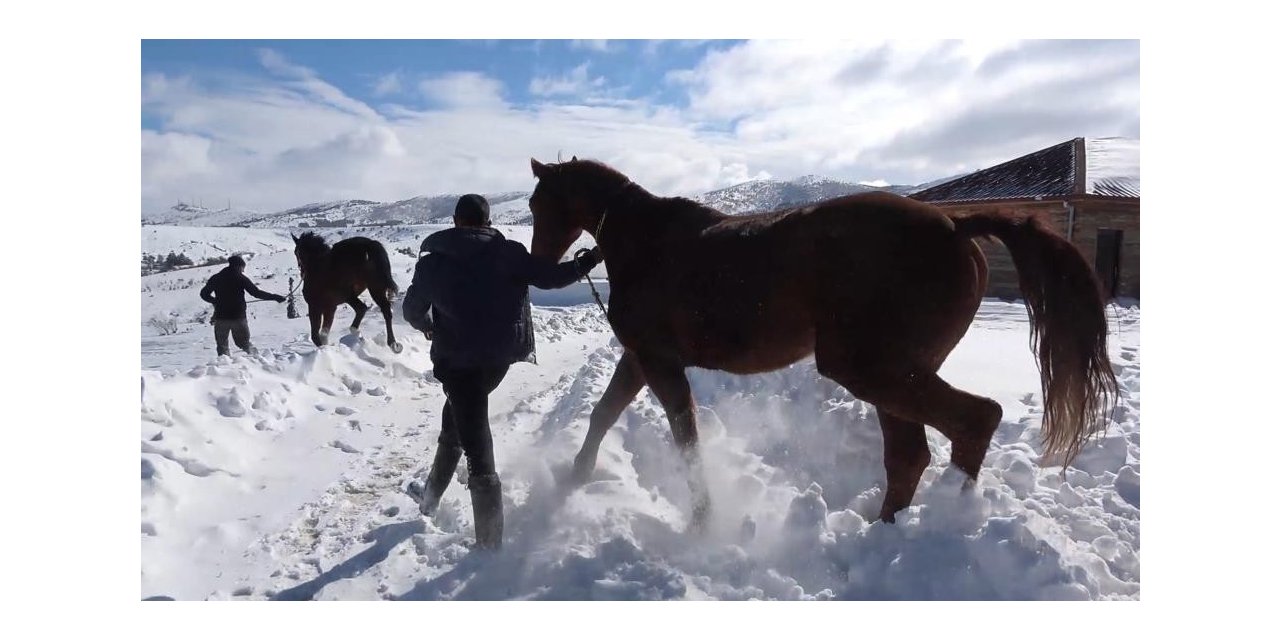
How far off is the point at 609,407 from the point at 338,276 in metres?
4.89

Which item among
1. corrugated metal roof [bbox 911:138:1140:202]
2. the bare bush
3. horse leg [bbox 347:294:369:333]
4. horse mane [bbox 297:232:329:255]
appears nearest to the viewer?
corrugated metal roof [bbox 911:138:1140:202]

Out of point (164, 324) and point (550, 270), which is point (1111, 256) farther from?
point (164, 324)

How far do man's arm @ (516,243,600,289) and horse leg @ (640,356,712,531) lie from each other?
512 mm

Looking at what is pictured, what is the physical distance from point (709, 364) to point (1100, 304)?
1.47 meters

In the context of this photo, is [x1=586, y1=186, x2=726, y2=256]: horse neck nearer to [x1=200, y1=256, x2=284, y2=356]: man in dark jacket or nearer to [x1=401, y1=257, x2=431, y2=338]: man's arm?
[x1=401, y1=257, x2=431, y2=338]: man's arm

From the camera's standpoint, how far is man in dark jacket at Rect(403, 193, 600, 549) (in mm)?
2572

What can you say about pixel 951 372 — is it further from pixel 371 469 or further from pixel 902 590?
pixel 371 469

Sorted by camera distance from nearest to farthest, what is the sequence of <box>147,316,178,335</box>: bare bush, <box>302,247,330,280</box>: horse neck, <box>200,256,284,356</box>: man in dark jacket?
1. <box>147,316,178,335</box>: bare bush
2. <box>200,256,284,356</box>: man in dark jacket
3. <box>302,247,330,280</box>: horse neck

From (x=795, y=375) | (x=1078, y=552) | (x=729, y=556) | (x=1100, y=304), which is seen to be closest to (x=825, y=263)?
(x=1100, y=304)

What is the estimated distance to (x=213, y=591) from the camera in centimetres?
252

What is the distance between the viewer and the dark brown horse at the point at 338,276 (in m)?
6.61

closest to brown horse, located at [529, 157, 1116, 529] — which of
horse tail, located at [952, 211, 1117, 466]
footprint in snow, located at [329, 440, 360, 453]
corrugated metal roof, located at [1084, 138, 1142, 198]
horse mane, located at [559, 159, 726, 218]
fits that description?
horse tail, located at [952, 211, 1117, 466]

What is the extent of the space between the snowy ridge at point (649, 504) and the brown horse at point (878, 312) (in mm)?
276

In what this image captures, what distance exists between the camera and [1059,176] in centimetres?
424
